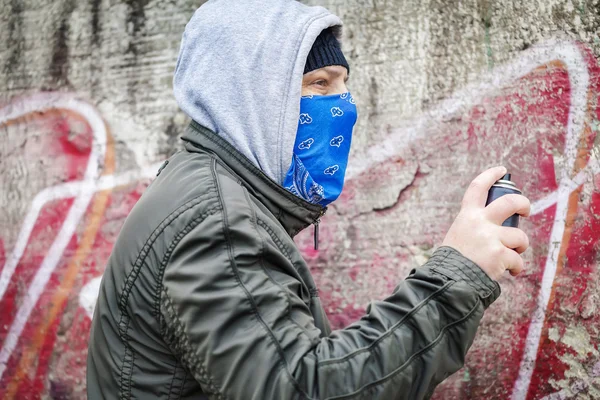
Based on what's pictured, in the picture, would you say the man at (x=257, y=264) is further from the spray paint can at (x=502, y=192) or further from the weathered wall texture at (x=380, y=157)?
the weathered wall texture at (x=380, y=157)

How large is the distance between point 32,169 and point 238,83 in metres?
1.99

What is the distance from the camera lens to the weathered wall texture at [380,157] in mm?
2613

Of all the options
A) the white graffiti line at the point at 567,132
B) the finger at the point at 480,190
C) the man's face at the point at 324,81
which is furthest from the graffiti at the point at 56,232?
the finger at the point at 480,190

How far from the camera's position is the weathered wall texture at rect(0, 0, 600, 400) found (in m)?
2.61

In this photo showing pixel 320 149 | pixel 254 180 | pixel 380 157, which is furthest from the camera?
pixel 380 157

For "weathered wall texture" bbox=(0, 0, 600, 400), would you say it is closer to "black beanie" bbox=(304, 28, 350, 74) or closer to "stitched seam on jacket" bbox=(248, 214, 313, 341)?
"black beanie" bbox=(304, 28, 350, 74)

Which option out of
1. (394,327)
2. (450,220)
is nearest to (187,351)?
(394,327)

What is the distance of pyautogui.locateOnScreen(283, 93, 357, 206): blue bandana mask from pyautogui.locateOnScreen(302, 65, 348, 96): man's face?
0.03 meters

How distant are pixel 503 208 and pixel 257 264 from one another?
21.5 inches

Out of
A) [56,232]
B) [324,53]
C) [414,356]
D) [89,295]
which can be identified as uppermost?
[324,53]

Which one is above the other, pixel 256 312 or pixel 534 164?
pixel 256 312

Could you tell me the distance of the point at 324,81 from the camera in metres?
1.79

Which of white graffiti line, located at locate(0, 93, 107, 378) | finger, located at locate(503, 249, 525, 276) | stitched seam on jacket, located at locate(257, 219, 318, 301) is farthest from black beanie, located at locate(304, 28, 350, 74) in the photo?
white graffiti line, located at locate(0, 93, 107, 378)

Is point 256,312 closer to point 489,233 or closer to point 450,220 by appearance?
point 489,233
